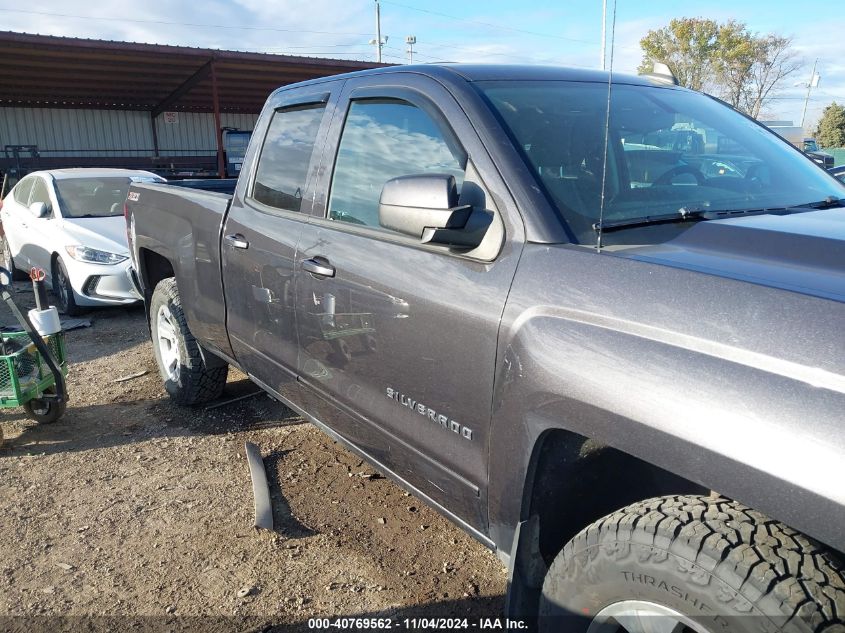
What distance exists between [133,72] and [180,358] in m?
18.1

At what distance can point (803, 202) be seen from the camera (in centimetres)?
247

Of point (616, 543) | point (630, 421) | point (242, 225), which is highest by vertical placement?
point (242, 225)

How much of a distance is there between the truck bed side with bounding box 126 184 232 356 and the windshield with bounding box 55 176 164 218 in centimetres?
359

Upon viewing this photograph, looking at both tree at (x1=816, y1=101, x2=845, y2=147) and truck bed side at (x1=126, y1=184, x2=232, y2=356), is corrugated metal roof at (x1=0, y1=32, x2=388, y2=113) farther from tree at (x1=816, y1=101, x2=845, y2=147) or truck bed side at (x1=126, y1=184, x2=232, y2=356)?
tree at (x1=816, y1=101, x2=845, y2=147)

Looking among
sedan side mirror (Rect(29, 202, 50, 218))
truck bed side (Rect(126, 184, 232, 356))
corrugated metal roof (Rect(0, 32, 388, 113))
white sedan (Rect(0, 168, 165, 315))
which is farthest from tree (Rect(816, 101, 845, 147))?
truck bed side (Rect(126, 184, 232, 356))

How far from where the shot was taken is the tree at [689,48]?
107 ft

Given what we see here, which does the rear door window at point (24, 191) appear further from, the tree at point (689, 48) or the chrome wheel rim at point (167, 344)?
the tree at point (689, 48)

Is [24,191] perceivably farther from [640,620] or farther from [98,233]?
[640,620]

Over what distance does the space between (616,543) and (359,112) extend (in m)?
1.98

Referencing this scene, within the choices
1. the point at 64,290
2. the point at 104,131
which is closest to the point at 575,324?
the point at 64,290

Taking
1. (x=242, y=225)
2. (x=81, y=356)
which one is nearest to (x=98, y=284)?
(x=81, y=356)

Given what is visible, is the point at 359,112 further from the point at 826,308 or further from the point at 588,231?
the point at 826,308

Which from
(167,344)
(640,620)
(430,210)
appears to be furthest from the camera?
(167,344)

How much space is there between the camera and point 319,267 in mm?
2705
